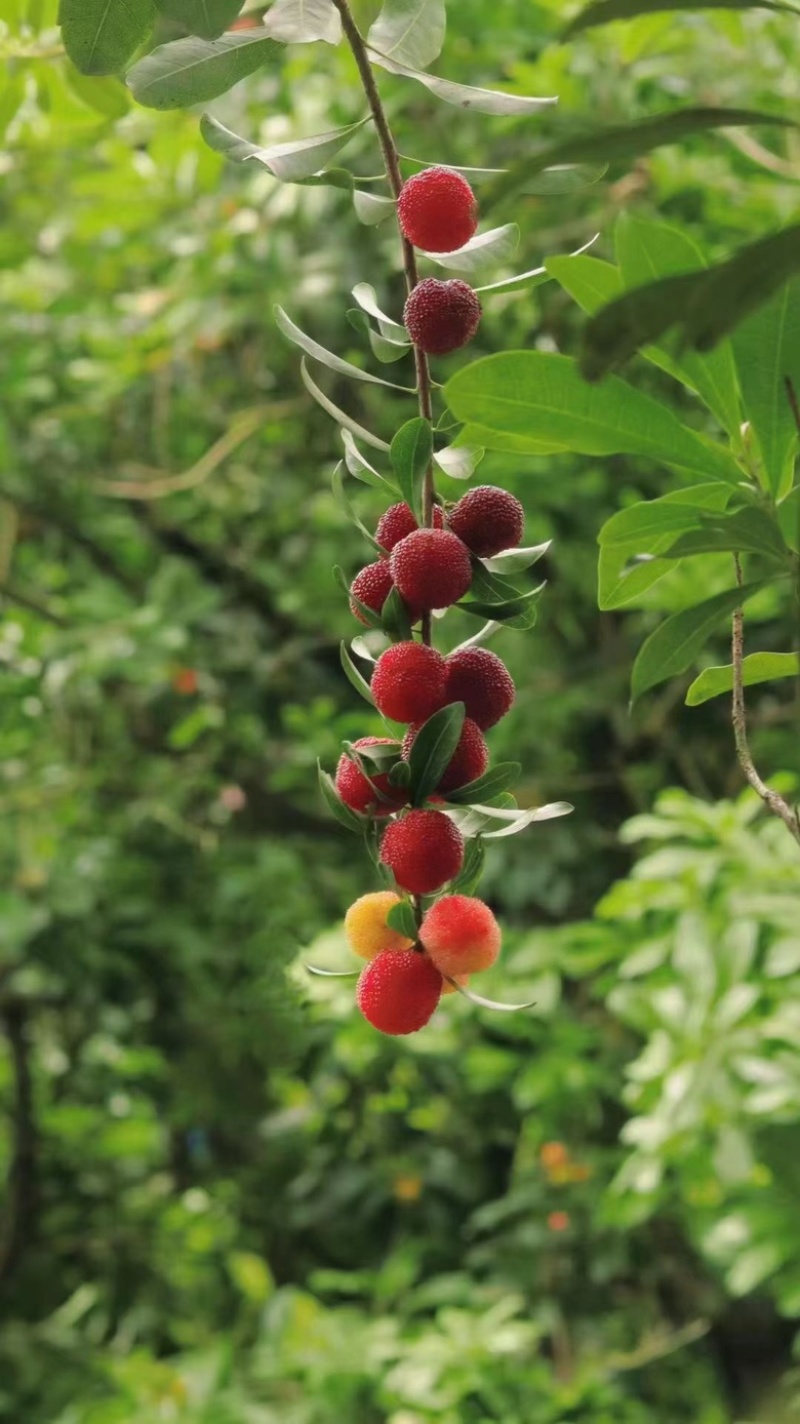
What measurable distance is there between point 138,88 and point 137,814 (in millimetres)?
1810

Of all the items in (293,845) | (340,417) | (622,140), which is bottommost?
(293,845)

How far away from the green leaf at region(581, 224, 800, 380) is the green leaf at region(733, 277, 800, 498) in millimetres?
136

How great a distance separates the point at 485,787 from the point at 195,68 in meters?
0.25

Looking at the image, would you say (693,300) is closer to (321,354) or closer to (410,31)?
(321,354)

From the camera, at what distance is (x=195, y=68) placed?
497 millimetres

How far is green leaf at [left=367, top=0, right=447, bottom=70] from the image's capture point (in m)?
0.52

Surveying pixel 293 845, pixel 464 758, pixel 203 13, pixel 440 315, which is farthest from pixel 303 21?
pixel 293 845

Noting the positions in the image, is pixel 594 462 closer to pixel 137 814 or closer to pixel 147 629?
pixel 147 629

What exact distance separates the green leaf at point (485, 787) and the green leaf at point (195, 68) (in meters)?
0.24

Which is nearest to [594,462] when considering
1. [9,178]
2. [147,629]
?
[147,629]

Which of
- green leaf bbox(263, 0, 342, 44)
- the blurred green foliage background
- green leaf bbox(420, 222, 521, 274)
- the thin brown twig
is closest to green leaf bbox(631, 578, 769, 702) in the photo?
the thin brown twig

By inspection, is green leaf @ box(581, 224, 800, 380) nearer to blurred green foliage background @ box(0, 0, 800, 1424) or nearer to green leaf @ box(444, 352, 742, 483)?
green leaf @ box(444, 352, 742, 483)

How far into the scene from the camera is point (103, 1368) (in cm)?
229

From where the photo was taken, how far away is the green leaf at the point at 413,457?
1.34 ft
